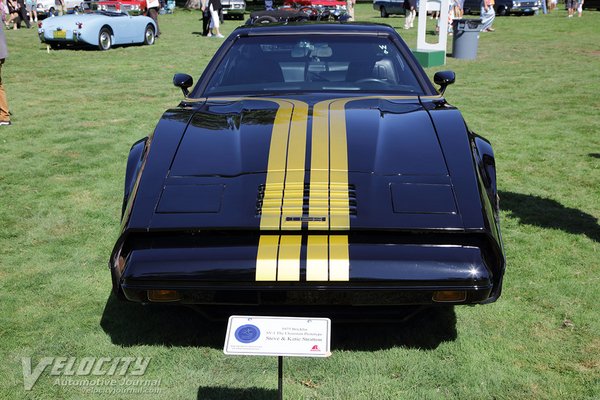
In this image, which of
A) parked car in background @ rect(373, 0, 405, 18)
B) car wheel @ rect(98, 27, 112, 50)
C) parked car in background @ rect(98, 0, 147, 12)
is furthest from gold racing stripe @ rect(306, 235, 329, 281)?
parked car in background @ rect(373, 0, 405, 18)

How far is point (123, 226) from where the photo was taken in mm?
2809

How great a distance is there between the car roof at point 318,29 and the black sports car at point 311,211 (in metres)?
1.08

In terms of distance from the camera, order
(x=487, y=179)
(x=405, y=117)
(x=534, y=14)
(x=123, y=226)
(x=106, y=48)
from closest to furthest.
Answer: (x=123, y=226), (x=487, y=179), (x=405, y=117), (x=106, y=48), (x=534, y=14)

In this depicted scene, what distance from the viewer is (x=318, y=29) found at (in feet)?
15.1

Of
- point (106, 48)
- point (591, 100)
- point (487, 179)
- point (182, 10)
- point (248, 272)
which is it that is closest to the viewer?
point (248, 272)

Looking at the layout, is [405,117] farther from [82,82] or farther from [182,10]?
[182,10]

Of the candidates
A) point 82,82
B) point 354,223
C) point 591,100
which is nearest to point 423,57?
point 591,100

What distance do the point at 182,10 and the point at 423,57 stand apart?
79.1 ft

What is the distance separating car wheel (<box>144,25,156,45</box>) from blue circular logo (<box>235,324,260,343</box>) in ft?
55.6

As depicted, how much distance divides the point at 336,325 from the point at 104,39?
14942 mm

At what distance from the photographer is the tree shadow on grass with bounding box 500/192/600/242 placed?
4.59 metres

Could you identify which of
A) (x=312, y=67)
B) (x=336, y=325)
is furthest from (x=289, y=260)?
(x=312, y=67)

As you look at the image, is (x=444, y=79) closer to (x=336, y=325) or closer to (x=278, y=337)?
(x=336, y=325)

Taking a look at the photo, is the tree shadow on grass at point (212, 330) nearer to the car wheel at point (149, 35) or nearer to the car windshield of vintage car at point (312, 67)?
the car windshield of vintage car at point (312, 67)
